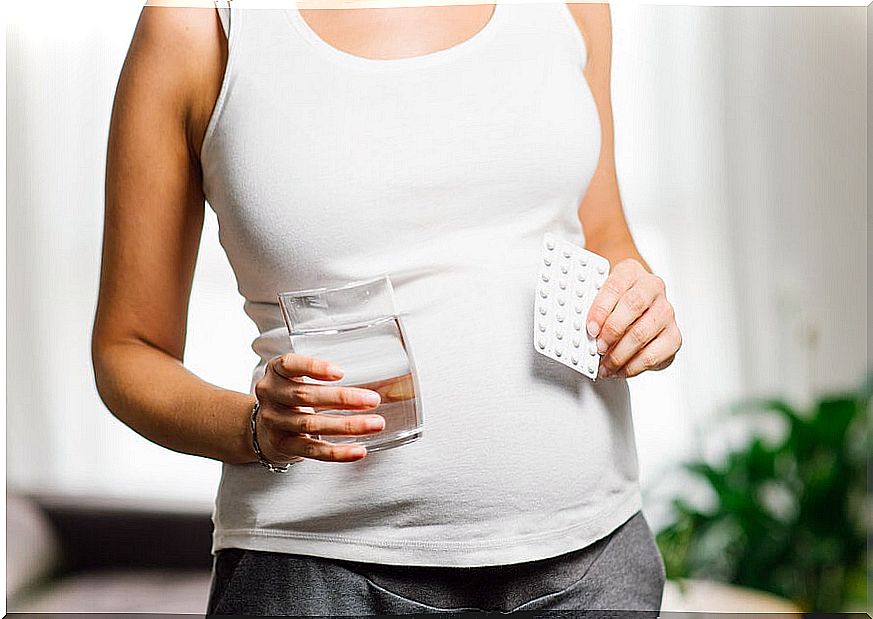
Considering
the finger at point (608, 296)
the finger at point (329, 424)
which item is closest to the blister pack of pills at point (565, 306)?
the finger at point (608, 296)

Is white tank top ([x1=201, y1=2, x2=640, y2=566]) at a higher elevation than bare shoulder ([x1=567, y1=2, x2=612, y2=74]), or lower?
lower

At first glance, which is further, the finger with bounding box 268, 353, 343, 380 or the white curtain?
the white curtain

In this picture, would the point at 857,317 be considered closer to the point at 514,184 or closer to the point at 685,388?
the point at 685,388

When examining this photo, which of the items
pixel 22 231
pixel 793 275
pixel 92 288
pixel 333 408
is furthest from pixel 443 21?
pixel 793 275

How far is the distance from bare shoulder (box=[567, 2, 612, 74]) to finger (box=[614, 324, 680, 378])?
0.56ft

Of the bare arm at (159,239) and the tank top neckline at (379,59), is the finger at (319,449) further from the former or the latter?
the tank top neckline at (379,59)

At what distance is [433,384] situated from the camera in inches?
20.3

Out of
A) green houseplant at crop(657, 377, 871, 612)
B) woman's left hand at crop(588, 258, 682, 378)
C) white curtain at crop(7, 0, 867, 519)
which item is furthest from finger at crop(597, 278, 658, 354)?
green houseplant at crop(657, 377, 871, 612)

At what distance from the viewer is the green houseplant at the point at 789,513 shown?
48.5 inches

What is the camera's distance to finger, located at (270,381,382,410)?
422 mm

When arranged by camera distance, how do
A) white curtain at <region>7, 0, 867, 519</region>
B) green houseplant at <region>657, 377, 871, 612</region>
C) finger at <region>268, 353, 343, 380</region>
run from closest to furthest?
finger at <region>268, 353, 343, 380</region> → white curtain at <region>7, 0, 867, 519</region> → green houseplant at <region>657, 377, 871, 612</region>

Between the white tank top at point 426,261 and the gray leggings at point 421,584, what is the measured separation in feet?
0.03

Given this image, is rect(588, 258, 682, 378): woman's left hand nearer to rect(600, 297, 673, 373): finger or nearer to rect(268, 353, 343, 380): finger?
rect(600, 297, 673, 373): finger

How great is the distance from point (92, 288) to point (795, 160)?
2.50 feet
